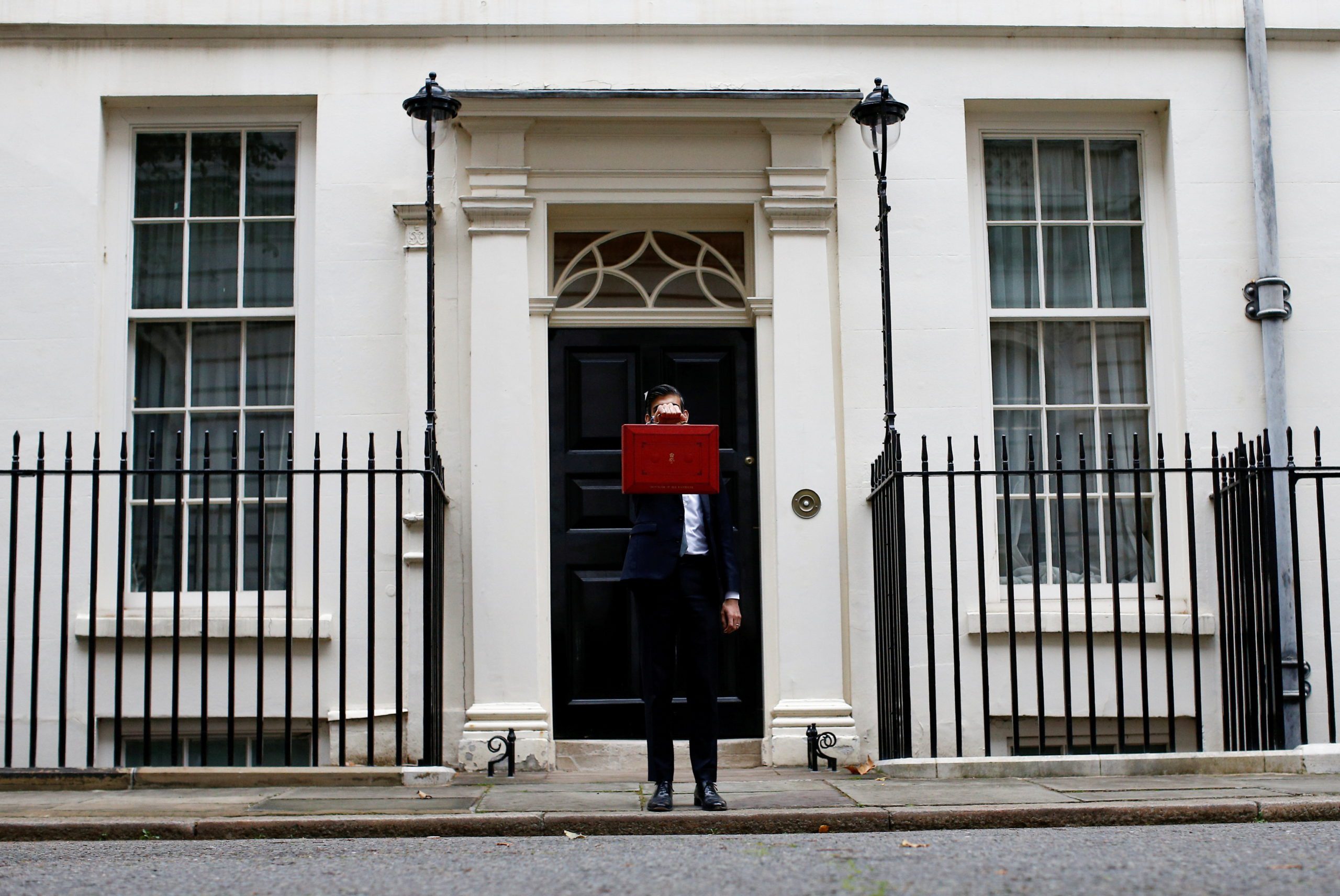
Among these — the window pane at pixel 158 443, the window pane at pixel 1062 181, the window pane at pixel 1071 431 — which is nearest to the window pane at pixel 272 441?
the window pane at pixel 158 443

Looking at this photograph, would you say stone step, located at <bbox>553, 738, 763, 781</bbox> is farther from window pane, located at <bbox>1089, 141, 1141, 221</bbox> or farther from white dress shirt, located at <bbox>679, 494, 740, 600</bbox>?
window pane, located at <bbox>1089, 141, 1141, 221</bbox>

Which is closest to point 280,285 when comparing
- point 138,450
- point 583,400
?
point 138,450

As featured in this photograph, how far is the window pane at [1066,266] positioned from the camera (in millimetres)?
8047

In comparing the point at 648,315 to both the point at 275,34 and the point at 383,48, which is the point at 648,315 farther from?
the point at 275,34

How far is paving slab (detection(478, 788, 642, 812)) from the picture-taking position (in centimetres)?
554

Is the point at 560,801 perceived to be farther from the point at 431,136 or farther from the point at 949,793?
the point at 431,136

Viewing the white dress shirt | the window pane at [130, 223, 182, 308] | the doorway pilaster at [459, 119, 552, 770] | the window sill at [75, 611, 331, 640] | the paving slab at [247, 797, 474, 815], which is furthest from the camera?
the window pane at [130, 223, 182, 308]

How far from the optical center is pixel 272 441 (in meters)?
7.83

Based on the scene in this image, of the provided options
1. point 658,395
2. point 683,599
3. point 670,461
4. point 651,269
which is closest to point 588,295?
point 651,269

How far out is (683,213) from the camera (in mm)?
7887

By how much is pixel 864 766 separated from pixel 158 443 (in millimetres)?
4201

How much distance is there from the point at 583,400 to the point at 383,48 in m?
2.26

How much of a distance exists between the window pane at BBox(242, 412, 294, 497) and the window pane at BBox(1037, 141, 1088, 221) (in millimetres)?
4487

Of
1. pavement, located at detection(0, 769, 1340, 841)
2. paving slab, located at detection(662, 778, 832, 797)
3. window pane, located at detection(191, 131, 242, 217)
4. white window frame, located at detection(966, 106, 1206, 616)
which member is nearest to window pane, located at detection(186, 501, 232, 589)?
window pane, located at detection(191, 131, 242, 217)
